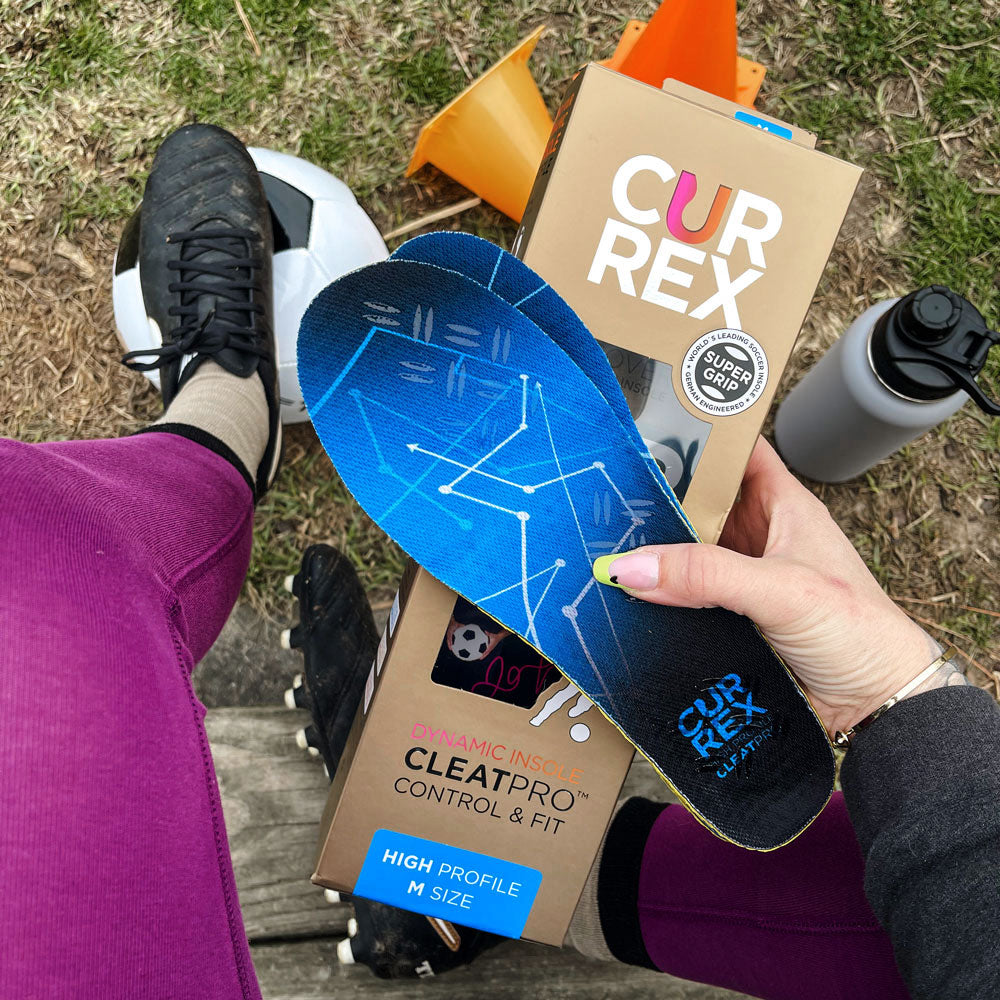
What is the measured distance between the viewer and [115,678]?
609 mm

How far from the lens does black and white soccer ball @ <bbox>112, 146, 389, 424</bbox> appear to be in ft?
3.69

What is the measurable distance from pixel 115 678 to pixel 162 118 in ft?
3.28

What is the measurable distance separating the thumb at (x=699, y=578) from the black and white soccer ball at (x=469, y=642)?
0.13m

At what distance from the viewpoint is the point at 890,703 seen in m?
0.73

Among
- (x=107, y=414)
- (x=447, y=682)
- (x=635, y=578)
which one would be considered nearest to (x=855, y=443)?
(x=635, y=578)

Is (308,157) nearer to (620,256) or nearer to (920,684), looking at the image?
(620,256)

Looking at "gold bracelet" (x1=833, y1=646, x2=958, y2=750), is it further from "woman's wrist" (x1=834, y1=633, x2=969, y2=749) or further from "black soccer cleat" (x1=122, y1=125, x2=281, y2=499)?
"black soccer cleat" (x1=122, y1=125, x2=281, y2=499)

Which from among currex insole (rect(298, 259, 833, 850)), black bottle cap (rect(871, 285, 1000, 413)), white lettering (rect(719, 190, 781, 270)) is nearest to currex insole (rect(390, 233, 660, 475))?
currex insole (rect(298, 259, 833, 850))

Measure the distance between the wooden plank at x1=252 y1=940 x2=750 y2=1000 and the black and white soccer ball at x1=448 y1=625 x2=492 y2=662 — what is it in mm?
566

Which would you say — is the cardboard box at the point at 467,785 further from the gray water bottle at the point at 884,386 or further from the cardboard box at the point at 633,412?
the gray water bottle at the point at 884,386

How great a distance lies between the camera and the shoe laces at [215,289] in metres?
1.10

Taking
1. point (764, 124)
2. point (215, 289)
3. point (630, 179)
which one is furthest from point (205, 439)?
point (764, 124)

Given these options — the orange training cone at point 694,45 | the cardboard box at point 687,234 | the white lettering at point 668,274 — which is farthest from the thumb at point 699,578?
the orange training cone at point 694,45

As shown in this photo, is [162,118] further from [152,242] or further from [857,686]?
[857,686]
